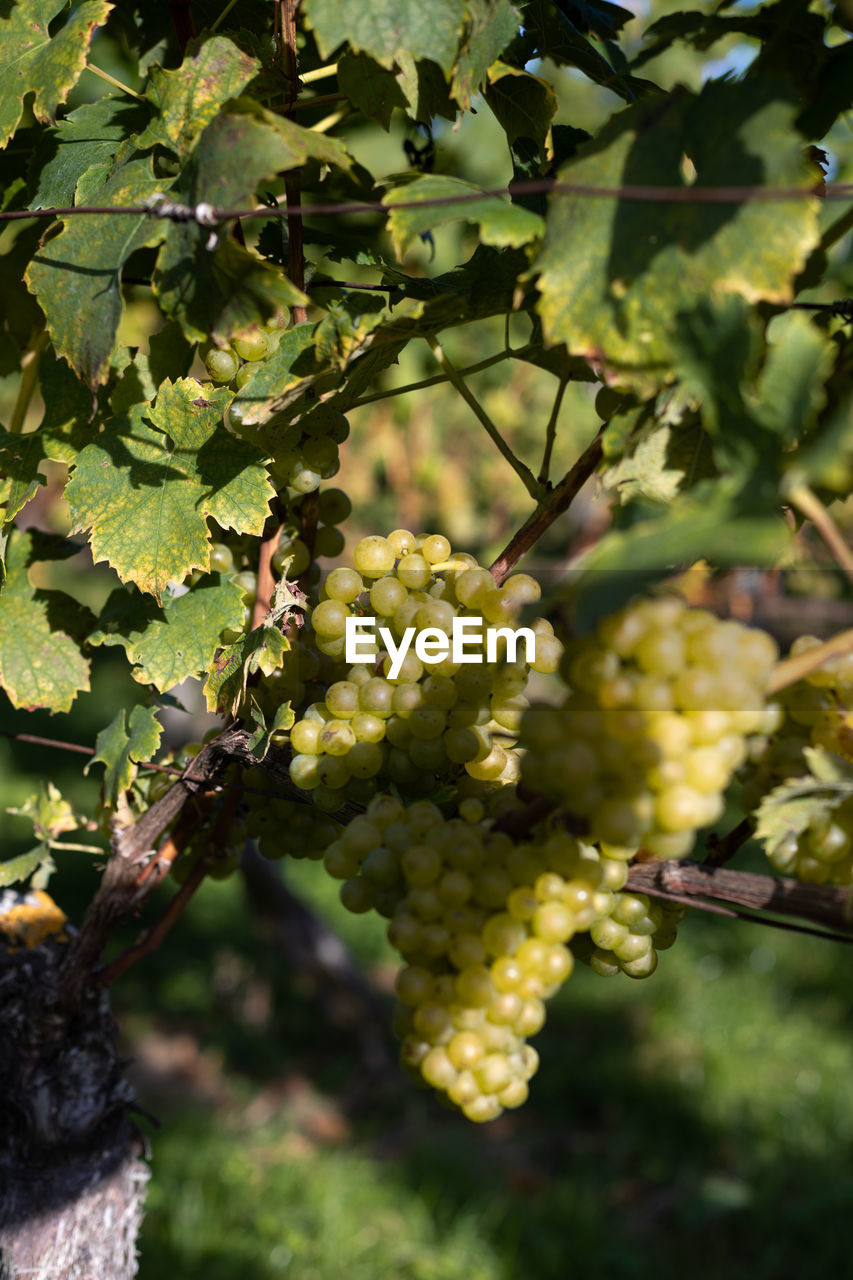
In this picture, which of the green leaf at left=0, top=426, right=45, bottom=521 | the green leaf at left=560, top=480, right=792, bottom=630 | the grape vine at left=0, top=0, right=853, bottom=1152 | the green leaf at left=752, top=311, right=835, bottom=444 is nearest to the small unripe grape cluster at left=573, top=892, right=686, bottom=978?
the grape vine at left=0, top=0, right=853, bottom=1152

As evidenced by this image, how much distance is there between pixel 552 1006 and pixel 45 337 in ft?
10.3

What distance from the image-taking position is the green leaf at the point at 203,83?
93cm

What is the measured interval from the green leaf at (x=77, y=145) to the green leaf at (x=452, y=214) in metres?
0.36

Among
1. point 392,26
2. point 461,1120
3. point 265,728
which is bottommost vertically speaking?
point 461,1120

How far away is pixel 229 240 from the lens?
0.88 metres

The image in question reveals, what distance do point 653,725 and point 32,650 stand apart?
840 millimetres

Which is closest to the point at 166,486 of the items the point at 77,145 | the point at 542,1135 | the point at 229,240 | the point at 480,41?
the point at 229,240

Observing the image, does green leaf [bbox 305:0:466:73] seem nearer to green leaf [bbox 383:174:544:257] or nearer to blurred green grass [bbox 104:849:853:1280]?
green leaf [bbox 383:174:544:257]

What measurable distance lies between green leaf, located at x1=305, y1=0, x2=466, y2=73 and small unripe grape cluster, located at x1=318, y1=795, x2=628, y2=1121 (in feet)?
2.06

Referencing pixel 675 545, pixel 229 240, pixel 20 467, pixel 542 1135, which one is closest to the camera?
pixel 675 545

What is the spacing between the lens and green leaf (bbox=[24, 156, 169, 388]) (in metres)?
0.93

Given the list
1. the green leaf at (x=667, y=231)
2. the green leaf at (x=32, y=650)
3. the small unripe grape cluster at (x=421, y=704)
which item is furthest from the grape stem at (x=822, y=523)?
the green leaf at (x=32, y=650)

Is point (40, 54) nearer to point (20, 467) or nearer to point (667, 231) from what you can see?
point (20, 467)

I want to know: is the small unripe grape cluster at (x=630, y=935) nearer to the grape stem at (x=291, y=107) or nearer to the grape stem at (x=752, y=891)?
the grape stem at (x=752, y=891)
